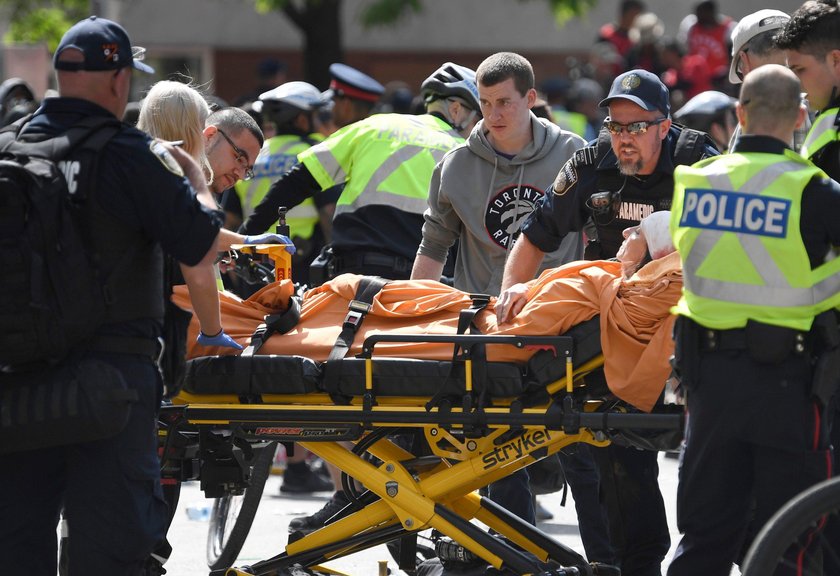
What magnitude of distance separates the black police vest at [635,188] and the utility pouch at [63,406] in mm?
2044

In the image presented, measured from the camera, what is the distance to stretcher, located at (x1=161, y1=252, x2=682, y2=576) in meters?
4.58

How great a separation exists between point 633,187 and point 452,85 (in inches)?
77.5

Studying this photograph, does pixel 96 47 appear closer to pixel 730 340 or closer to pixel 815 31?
pixel 730 340

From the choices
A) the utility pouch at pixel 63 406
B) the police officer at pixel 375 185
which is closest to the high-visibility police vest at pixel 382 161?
the police officer at pixel 375 185

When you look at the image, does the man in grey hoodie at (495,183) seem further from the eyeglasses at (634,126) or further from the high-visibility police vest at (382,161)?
the eyeglasses at (634,126)

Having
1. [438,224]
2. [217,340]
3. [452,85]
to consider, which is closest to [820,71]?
[438,224]

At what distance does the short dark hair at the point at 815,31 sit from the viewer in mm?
4602

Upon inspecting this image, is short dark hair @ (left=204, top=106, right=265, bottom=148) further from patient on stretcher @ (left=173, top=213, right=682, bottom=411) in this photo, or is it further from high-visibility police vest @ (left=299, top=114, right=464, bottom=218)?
high-visibility police vest @ (left=299, top=114, right=464, bottom=218)

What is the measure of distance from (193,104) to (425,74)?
1589 centimetres

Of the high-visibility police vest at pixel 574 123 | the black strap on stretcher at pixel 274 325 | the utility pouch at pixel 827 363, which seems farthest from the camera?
the high-visibility police vest at pixel 574 123

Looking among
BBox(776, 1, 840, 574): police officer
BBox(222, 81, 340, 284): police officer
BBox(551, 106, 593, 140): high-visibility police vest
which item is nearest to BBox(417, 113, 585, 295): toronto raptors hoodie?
BBox(776, 1, 840, 574): police officer

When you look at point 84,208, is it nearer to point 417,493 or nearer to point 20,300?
point 20,300

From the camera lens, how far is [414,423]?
4605mm

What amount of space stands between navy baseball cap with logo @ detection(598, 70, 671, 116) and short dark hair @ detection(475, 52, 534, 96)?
2.83 feet
